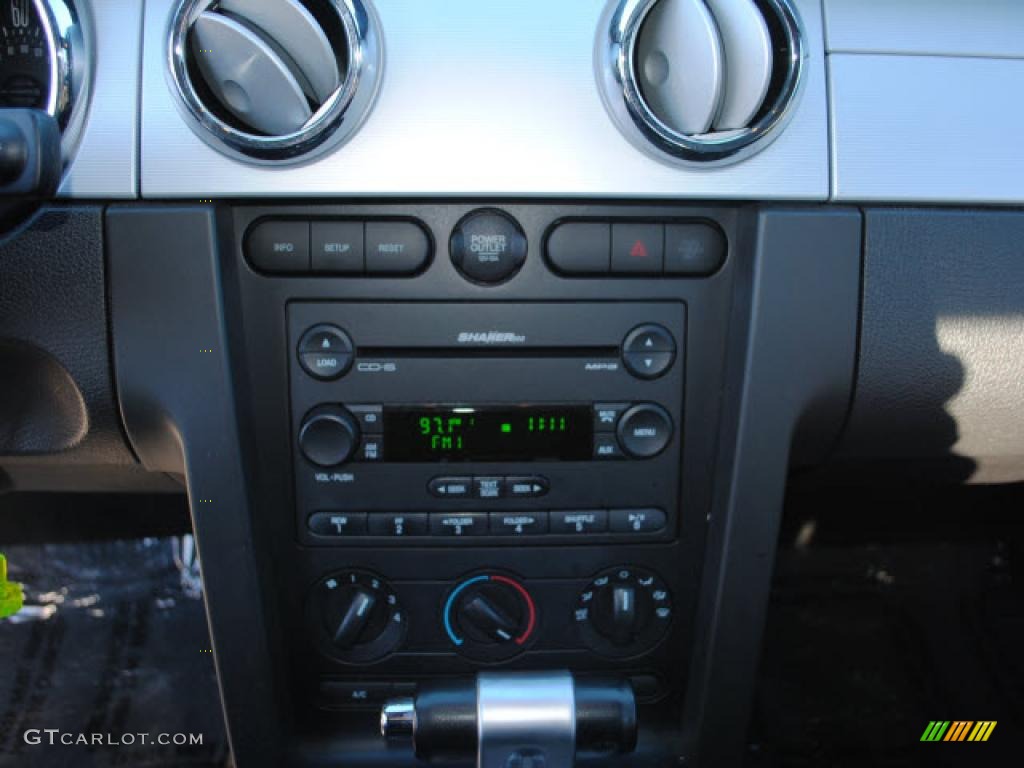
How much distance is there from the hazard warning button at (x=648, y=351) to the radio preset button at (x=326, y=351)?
303 mm

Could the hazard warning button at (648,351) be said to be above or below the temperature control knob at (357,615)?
above

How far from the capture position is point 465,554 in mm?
1082

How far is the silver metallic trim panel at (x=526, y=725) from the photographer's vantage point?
942mm

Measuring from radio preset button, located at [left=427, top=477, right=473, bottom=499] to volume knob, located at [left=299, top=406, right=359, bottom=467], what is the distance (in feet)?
0.32

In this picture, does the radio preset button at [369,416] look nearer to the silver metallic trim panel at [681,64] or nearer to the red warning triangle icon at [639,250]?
the red warning triangle icon at [639,250]

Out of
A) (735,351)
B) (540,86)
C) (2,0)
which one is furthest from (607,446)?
(2,0)

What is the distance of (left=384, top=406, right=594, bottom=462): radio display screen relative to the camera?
103cm

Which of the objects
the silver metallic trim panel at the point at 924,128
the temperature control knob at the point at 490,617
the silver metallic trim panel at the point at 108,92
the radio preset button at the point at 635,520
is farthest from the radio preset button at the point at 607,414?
the silver metallic trim panel at the point at 108,92

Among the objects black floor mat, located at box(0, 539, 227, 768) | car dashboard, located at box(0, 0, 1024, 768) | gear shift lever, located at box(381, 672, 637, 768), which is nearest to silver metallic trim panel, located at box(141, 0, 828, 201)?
car dashboard, located at box(0, 0, 1024, 768)

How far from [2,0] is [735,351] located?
2.74 feet

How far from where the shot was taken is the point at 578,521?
3.51ft

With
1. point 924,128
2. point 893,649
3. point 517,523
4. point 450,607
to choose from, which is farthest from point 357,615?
point 893,649

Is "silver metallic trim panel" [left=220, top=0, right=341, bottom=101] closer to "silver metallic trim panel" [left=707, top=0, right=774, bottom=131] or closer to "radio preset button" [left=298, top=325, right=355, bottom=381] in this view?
"radio preset button" [left=298, top=325, right=355, bottom=381]

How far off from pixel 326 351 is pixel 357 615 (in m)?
0.31
